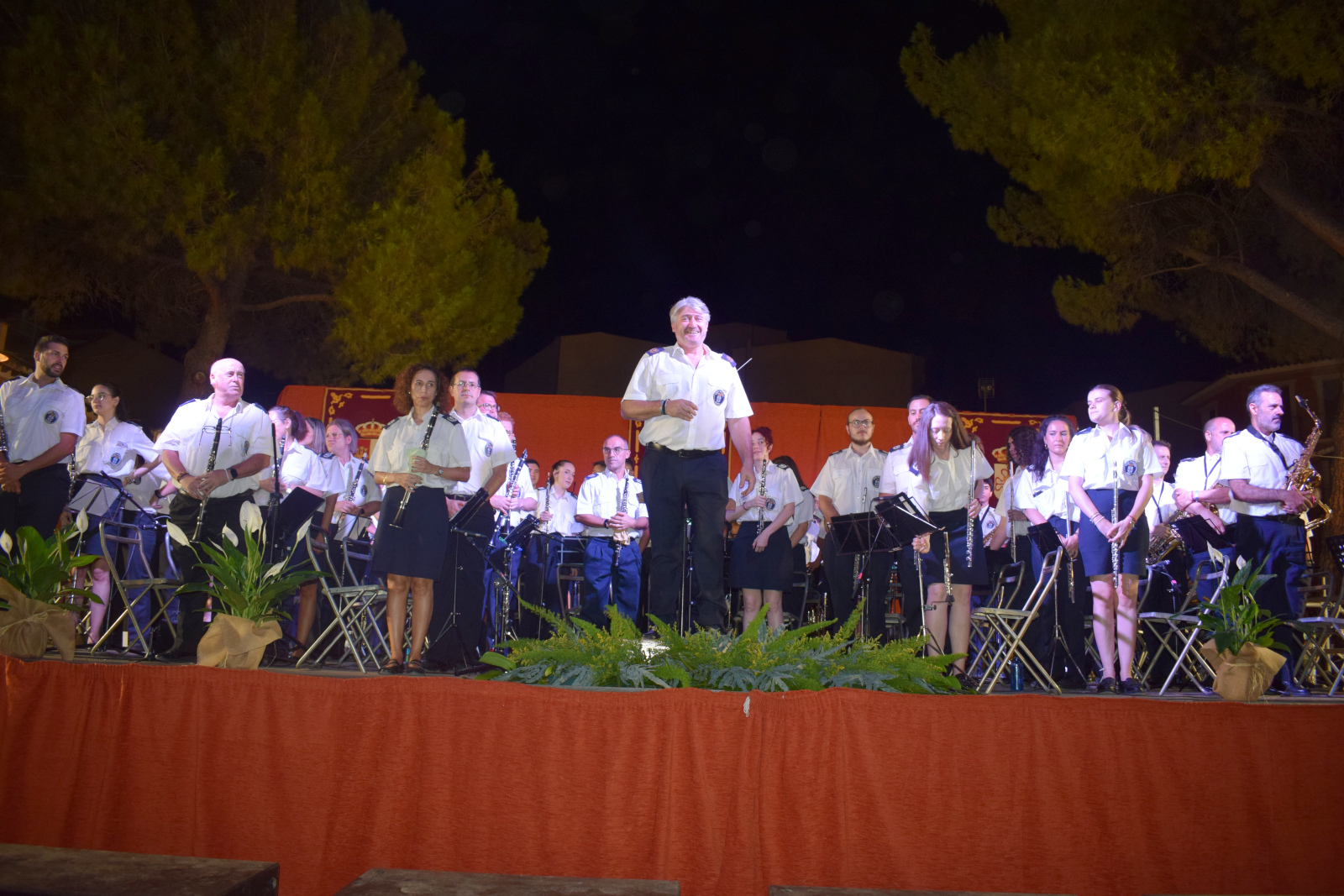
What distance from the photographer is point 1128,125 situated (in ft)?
27.9

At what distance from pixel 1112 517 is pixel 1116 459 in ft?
1.15

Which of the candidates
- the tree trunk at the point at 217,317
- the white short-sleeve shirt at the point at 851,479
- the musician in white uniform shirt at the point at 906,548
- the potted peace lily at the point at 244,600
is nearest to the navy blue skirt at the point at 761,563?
the white short-sleeve shirt at the point at 851,479

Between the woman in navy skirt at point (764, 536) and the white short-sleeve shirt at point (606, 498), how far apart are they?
1.93 metres

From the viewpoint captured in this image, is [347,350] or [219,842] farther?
[347,350]

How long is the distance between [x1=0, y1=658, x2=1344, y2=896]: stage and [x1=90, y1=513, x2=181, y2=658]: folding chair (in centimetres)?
203

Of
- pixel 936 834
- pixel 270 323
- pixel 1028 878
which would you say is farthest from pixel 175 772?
pixel 270 323

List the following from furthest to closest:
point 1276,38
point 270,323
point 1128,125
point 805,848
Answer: point 270,323 → point 1128,125 → point 1276,38 → point 805,848

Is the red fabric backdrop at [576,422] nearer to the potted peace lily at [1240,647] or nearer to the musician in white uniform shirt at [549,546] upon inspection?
the musician in white uniform shirt at [549,546]

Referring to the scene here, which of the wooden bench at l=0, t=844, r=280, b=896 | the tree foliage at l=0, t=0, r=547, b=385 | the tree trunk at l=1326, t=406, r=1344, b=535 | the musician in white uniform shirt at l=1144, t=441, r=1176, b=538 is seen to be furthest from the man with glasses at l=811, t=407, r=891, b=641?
the tree foliage at l=0, t=0, r=547, b=385

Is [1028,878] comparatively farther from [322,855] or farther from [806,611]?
[806,611]

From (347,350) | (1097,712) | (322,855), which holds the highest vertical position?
(347,350)

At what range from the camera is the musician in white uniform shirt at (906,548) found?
622 centimetres

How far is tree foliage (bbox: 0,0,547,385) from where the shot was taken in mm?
11086

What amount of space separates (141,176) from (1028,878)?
12296 mm
